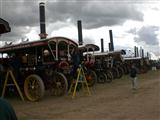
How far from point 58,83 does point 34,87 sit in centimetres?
107

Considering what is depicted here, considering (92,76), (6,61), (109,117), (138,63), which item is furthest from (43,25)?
(138,63)

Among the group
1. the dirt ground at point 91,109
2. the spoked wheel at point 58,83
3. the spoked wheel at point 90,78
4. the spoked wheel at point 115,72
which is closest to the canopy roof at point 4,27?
the dirt ground at point 91,109

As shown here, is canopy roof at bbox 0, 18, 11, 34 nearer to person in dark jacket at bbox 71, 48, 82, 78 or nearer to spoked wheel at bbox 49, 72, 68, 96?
spoked wheel at bbox 49, 72, 68, 96

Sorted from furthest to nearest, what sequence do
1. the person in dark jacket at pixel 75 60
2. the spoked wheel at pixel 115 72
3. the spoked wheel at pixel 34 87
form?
the spoked wheel at pixel 115 72 < the person in dark jacket at pixel 75 60 < the spoked wheel at pixel 34 87

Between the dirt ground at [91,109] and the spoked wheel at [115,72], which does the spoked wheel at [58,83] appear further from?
the spoked wheel at [115,72]

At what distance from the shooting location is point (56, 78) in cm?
1291

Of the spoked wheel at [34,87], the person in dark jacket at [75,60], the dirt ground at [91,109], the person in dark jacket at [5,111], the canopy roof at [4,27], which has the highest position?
the canopy roof at [4,27]

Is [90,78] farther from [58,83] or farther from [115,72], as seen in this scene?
[115,72]

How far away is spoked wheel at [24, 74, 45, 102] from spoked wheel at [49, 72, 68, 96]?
28.1 inches

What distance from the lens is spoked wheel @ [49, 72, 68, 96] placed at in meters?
12.7

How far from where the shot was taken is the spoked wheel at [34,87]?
11656 millimetres

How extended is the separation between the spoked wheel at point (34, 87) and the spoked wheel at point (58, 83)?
715 mm

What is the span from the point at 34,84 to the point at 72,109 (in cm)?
281

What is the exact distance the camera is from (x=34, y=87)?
12.1 meters
